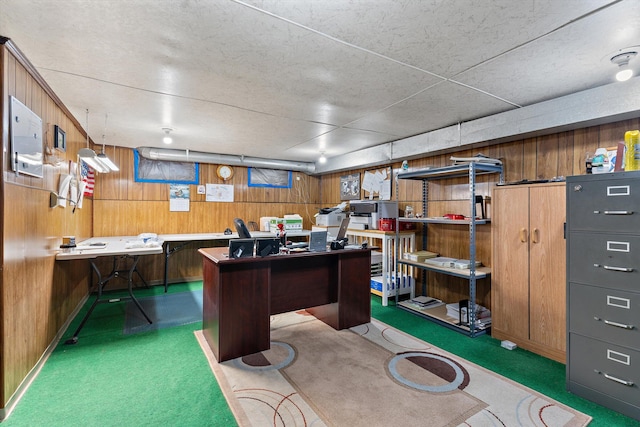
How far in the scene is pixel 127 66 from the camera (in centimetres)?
216

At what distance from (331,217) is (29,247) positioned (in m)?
3.94

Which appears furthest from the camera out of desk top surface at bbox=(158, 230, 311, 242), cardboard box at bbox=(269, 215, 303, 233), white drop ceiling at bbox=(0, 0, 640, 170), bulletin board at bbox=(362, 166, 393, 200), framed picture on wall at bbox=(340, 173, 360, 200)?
cardboard box at bbox=(269, 215, 303, 233)

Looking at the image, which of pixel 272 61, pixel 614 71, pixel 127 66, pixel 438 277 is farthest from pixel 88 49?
pixel 438 277

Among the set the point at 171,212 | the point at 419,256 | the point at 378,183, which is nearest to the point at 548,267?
the point at 419,256

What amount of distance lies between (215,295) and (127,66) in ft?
6.17

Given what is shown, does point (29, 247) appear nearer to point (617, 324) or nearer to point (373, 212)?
point (373, 212)

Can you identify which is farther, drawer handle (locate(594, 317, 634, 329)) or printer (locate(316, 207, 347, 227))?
printer (locate(316, 207, 347, 227))

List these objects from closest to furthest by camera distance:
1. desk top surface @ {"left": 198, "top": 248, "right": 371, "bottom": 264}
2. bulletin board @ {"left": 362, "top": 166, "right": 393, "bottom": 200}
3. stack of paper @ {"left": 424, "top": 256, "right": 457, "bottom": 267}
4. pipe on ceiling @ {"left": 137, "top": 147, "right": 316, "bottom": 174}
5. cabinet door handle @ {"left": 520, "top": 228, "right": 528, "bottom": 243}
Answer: desk top surface @ {"left": 198, "top": 248, "right": 371, "bottom": 264} → cabinet door handle @ {"left": 520, "top": 228, "right": 528, "bottom": 243} → stack of paper @ {"left": 424, "top": 256, "right": 457, "bottom": 267} → pipe on ceiling @ {"left": 137, "top": 147, "right": 316, "bottom": 174} → bulletin board @ {"left": 362, "top": 166, "right": 393, "bottom": 200}

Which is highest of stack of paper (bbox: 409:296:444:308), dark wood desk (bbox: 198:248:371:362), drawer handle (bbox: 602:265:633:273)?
drawer handle (bbox: 602:265:633:273)

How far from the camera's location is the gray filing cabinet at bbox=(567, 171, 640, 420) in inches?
76.0

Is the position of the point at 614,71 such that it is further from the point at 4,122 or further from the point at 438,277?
the point at 4,122

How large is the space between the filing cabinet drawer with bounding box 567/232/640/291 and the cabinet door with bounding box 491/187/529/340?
0.65m

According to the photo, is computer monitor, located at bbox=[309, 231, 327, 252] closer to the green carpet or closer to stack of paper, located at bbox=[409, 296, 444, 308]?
the green carpet

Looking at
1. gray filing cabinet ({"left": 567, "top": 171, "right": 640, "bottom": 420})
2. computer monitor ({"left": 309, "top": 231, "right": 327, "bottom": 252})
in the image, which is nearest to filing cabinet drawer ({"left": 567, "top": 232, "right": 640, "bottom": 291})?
gray filing cabinet ({"left": 567, "top": 171, "right": 640, "bottom": 420})
